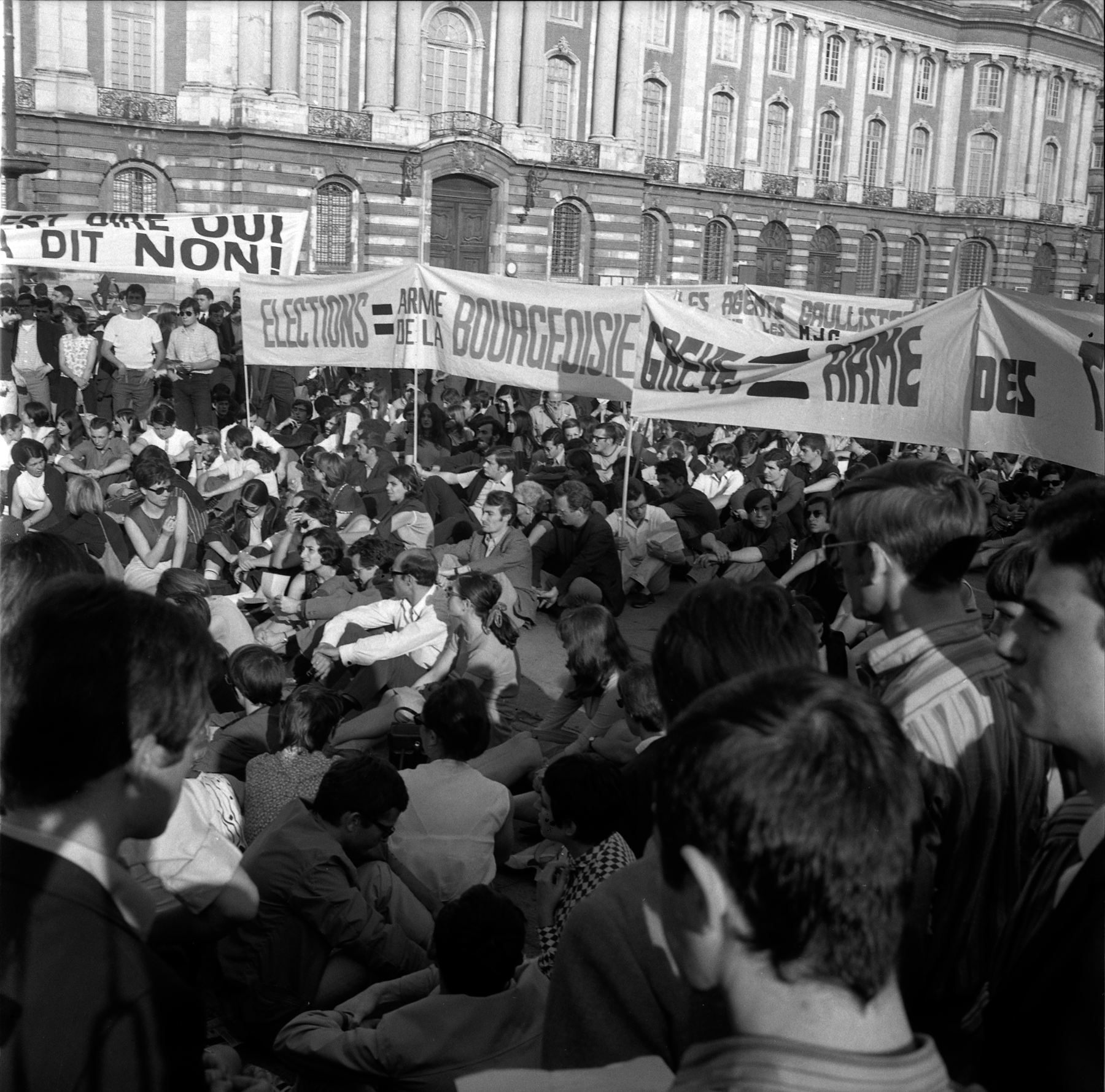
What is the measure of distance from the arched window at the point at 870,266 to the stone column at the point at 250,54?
25054 millimetres

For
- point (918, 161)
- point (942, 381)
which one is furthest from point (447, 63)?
point (942, 381)

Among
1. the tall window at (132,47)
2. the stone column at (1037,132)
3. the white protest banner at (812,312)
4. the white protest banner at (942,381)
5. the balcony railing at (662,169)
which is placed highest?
the stone column at (1037,132)

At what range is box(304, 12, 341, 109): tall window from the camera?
103 feet

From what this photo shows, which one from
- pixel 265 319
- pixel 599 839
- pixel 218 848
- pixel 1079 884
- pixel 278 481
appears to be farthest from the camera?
pixel 265 319

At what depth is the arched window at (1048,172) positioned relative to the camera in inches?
1998

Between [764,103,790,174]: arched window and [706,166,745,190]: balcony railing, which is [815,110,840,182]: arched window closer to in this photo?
[764,103,790,174]: arched window

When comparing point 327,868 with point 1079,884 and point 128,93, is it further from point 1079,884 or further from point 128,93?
point 128,93

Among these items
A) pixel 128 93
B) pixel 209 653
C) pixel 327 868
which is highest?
pixel 128 93

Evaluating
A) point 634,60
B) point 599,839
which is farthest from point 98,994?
point 634,60

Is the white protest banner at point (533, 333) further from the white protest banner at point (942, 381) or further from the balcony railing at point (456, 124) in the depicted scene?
the balcony railing at point (456, 124)

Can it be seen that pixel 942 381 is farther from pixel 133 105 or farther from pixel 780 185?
pixel 780 185

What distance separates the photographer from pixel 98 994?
1.58m

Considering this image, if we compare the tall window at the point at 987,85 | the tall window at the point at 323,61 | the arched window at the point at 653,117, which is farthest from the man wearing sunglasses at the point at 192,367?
the tall window at the point at 987,85

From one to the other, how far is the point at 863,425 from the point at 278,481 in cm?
537
